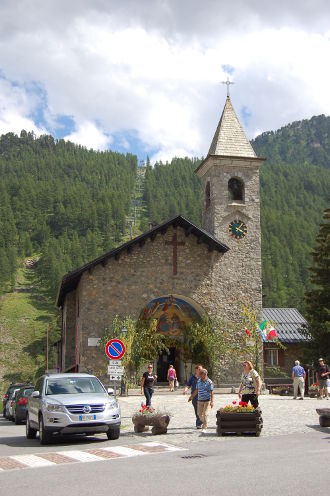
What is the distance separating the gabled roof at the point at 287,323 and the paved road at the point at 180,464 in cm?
2363

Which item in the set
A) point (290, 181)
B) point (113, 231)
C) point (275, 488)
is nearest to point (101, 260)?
point (275, 488)

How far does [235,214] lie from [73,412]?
68.0ft

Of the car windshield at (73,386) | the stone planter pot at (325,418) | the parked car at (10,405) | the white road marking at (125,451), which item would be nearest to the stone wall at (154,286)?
the parked car at (10,405)

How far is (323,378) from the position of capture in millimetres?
23344

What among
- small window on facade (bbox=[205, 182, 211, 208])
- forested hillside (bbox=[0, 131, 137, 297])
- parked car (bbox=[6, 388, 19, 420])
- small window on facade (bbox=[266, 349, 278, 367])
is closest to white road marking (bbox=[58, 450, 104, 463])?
parked car (bbox=[6, 388, 19, 420])

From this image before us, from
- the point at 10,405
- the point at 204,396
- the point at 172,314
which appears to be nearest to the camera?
the point at 204,396

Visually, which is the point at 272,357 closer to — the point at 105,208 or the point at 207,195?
the point at 207,195

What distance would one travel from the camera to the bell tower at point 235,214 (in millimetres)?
30609

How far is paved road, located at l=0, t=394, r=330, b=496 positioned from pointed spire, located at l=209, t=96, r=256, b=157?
19503 millimetres

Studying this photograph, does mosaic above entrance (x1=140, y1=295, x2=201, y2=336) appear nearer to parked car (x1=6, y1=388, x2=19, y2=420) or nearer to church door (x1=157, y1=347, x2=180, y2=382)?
church door (x1=157, y1=347, x2=180, y2=382)

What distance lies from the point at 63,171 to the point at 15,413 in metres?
148

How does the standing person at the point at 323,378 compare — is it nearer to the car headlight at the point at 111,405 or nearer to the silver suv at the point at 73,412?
the silver suv at the point at 73,412

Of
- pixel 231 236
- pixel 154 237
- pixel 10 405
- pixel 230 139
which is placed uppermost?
pixel 230 139

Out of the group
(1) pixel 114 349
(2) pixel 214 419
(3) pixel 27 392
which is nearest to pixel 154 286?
(3) pixel 27 392
